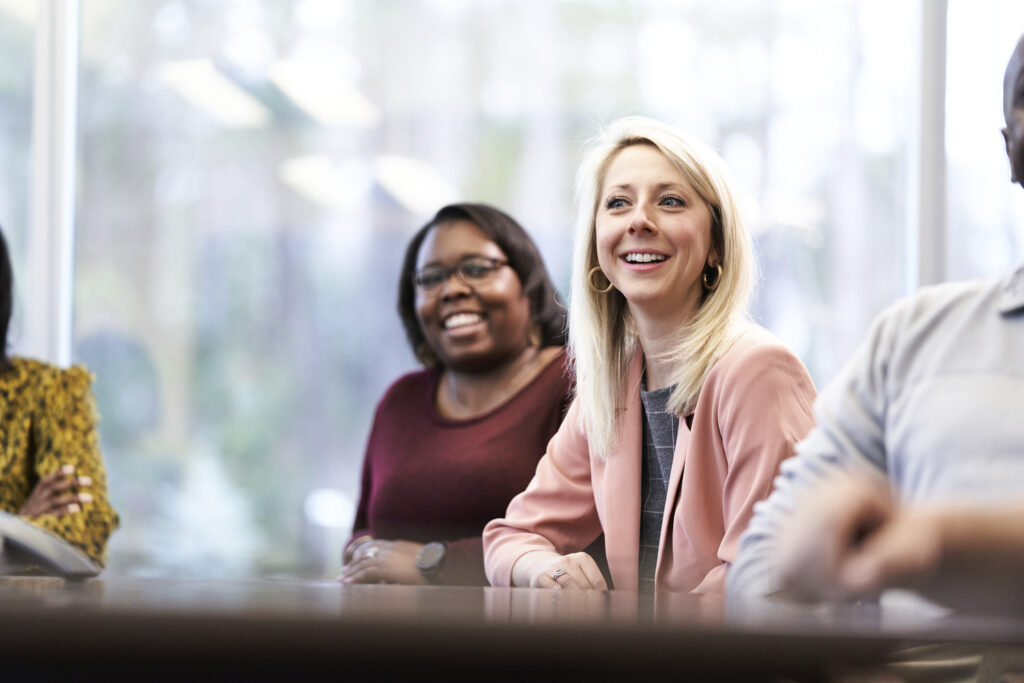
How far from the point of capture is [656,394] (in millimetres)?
1857

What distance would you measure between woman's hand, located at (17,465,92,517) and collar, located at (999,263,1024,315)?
82.2 inches

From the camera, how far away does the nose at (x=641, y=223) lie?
1.86m

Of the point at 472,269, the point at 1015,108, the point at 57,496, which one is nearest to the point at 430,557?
the point at 472,269

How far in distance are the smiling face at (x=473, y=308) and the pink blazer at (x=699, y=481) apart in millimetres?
665

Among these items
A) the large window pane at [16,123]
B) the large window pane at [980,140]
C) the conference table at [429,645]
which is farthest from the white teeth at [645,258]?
the large window pane at [16,123]

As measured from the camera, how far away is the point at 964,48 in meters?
3.32

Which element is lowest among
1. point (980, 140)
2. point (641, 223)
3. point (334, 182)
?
point (641, 223)

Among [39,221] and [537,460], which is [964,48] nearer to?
[537,460]

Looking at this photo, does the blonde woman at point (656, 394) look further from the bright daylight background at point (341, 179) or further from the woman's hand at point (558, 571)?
the bright daylight background at point (341, 179)

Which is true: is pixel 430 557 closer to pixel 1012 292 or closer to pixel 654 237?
pixel 654 237

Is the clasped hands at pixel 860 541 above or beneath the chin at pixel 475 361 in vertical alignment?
beneath

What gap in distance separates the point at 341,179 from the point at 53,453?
138 centimetres

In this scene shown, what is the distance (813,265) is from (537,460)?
1593mm

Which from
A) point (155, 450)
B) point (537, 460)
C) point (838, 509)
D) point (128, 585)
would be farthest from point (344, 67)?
point (838, 509)
